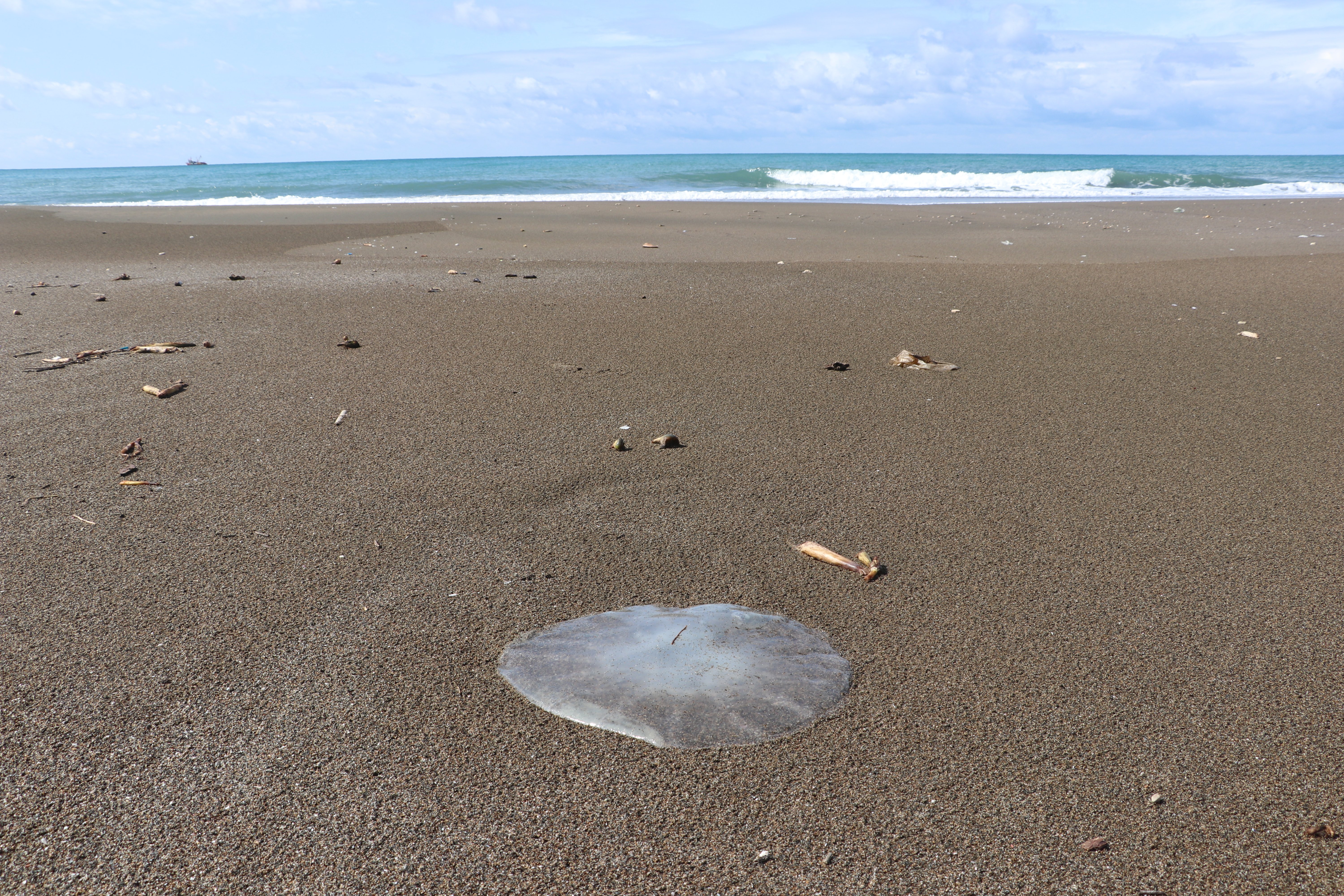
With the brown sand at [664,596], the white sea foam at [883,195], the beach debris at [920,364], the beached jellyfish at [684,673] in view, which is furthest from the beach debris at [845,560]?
the white sea foam at [883,195]

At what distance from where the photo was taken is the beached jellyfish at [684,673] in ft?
6.29

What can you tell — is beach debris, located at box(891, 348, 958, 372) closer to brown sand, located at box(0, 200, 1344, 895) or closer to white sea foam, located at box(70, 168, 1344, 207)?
brown sand, located at box(0, 200, 1344, 895)

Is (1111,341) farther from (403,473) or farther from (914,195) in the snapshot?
(914,195)

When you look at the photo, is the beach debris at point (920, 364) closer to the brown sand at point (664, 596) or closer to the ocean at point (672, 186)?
the brown sand at point (664, 596)

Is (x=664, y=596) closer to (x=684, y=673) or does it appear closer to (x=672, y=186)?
(x=684, y=673)

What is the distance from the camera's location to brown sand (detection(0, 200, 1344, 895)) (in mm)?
1585

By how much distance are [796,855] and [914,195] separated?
2215 centimetres

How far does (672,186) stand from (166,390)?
2426cm

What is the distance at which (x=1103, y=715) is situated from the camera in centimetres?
193

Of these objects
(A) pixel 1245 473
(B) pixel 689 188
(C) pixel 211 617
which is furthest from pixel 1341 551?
(B) pixel 689 188

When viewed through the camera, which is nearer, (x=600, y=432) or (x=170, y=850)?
(x=170, y=850)

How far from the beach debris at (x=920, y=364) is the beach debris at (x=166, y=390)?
376 cm

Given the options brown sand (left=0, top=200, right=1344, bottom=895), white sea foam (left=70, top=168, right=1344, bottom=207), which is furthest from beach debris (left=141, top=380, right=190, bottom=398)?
white sea foam (left=70, top=168, right=1344, bottom=207)

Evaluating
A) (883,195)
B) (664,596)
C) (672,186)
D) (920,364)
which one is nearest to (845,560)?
(664,596)
